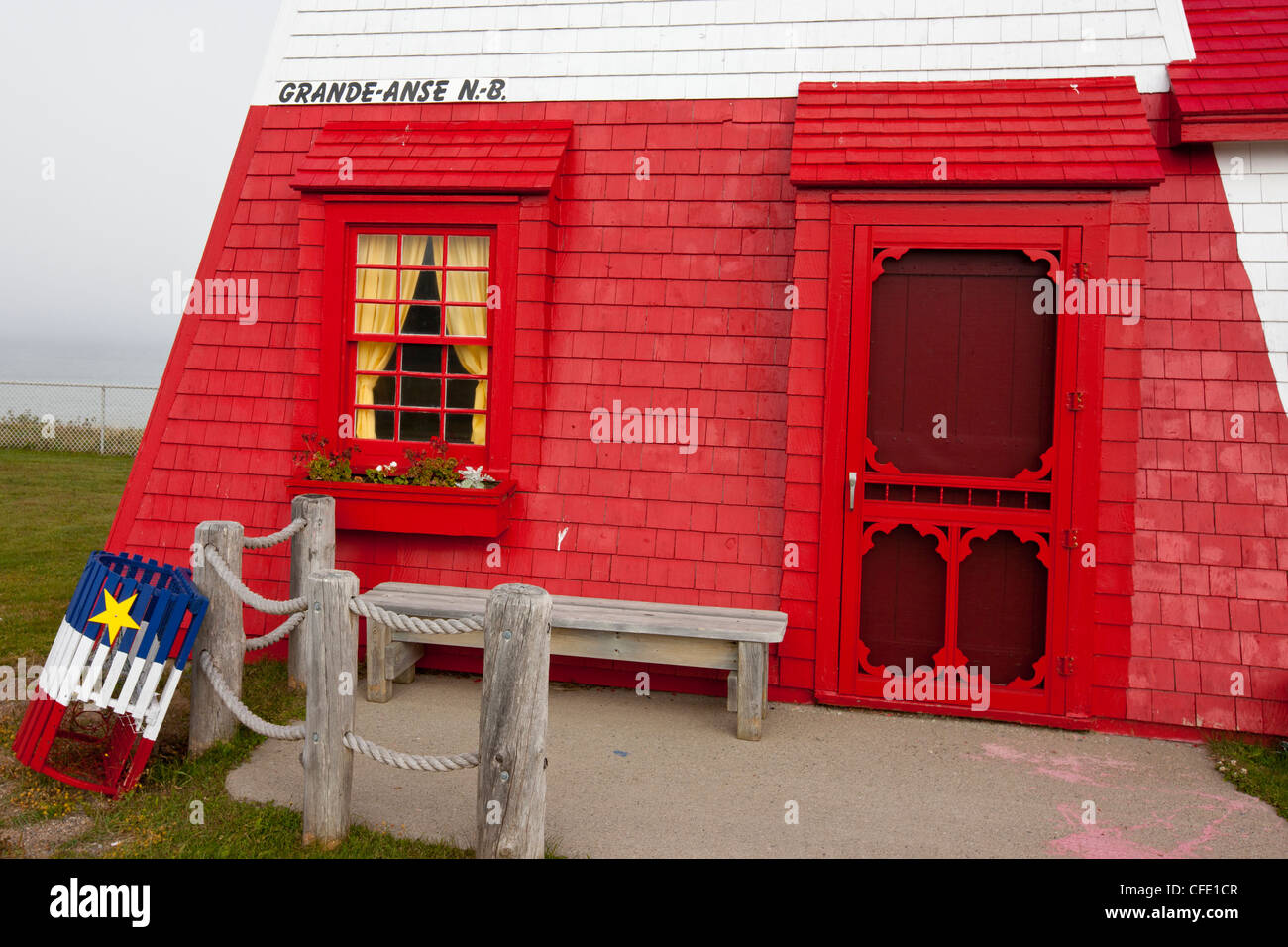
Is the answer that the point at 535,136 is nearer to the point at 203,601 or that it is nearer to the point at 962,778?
the point at 203,601

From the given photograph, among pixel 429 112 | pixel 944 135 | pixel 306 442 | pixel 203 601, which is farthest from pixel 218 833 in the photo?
pixel 944 135

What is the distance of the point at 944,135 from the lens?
18.0 feet

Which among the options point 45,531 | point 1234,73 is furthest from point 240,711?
point 45,531

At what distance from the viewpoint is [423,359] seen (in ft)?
20.4

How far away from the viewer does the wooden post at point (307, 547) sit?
546 centimetres

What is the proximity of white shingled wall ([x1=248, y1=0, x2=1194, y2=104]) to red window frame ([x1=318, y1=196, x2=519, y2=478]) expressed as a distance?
1.01 m

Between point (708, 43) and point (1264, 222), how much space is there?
3529 mm

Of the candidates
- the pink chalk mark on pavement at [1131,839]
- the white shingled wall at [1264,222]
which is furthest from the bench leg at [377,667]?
the white shingled wall at [1264,222]

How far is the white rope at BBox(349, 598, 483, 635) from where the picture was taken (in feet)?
11.4

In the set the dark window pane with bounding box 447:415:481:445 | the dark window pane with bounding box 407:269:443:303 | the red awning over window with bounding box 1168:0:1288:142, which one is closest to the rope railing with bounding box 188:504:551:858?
the dark window pane with bounding box 447:415:481:445

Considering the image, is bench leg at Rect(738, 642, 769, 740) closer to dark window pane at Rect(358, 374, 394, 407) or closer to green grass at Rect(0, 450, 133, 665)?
dark window pane at Rect(358, 374, 394, 407)

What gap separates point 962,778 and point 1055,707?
1.06m

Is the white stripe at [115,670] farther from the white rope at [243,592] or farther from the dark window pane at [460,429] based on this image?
the dark window pane at [460,429]

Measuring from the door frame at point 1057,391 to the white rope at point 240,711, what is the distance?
307 cm
